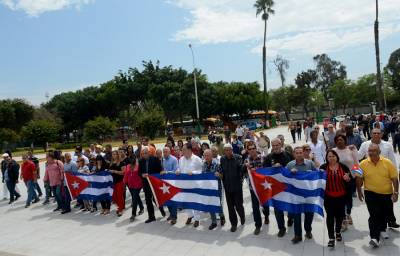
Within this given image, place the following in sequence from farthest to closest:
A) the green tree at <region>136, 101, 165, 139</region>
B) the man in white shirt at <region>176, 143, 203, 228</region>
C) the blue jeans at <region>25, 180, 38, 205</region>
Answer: the green tree at <region>136, 101, 165, 139</region>, the blue jeans at <region>25, 180, 38, 205</region>, the man in white shirt at <region>176, 143, 203, 228</region>

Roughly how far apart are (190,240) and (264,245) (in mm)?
1508

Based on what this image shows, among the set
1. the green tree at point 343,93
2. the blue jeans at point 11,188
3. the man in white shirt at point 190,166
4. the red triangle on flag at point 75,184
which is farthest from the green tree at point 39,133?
the green tree at point 343,93

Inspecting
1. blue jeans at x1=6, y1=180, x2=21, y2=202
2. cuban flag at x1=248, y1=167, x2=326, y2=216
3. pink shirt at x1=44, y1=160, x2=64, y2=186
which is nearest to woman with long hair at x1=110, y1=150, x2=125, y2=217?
pink shirt at x1=44, y1=160, x2=64, y2=186

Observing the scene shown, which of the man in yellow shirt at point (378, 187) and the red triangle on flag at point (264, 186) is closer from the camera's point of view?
the man in yellow shirt at point (378, 187)

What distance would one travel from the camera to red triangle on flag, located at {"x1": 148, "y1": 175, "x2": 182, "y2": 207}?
9.14 m

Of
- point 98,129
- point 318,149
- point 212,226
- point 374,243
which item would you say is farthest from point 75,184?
point 98,129

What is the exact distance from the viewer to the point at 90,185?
10891 mm

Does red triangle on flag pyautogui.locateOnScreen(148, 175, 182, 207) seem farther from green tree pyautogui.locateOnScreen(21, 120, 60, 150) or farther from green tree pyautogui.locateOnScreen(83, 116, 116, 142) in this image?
green tree pyautogui.locateOnScreen(83, 116, 116, 142)

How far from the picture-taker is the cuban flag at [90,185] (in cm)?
1063

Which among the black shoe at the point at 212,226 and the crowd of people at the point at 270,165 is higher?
the crowd of people at the point at 270,165

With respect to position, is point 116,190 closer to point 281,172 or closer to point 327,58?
point 281,172

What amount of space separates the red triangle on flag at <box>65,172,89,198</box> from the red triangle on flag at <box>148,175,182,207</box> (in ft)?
8.24

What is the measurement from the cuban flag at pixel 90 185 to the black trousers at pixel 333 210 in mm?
5842

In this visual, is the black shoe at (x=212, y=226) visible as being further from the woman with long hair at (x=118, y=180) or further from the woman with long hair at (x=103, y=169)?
the woman with long hair at (x=103, y=169)
